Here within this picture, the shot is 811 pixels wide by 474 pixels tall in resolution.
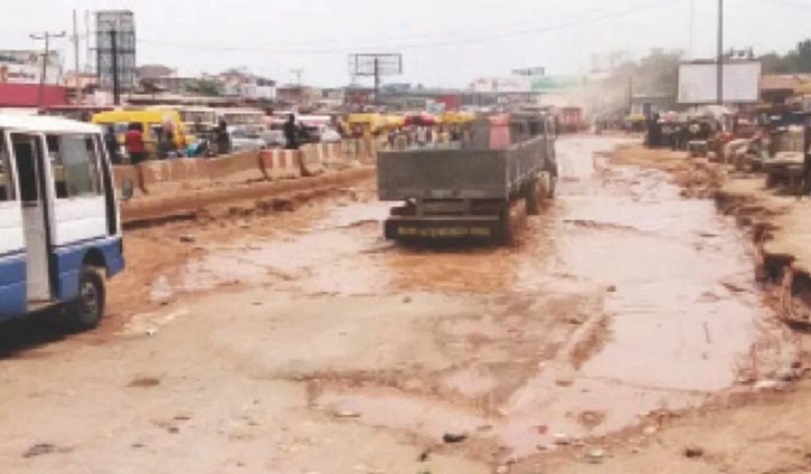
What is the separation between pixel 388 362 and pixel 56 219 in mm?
3490

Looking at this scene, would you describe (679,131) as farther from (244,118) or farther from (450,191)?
(450,191)

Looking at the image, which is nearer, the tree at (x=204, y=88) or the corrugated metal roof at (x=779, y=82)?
the tree at (x=204, y=88)

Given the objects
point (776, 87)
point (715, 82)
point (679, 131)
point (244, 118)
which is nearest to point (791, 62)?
point (776, 87)

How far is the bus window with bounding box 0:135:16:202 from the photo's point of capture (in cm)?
994

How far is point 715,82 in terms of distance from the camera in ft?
262

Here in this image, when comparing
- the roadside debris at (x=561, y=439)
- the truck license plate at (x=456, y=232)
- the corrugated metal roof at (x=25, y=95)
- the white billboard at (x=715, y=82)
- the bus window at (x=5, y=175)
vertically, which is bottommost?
the roadside debris at (x=561, y=439)

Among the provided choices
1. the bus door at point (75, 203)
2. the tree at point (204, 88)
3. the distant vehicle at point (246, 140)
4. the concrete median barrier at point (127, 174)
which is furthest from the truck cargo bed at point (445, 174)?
the tree at point (204, 88)

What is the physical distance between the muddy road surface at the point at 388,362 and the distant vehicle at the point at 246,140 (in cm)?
1817

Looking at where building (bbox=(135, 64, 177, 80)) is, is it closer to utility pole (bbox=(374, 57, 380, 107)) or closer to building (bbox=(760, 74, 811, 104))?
utility pole (bbox=(374, 57, 380, 107))

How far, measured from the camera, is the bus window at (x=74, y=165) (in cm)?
1103

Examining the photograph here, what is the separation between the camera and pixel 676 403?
29.4 ft

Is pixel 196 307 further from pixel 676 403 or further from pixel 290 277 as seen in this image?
pixel 676 403

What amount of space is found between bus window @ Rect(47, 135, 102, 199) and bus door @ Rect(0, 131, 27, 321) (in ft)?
2.68

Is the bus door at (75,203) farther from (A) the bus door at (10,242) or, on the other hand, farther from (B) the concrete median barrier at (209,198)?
(B) the concrete median barrier at (209,198)
